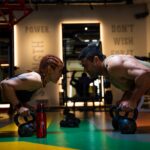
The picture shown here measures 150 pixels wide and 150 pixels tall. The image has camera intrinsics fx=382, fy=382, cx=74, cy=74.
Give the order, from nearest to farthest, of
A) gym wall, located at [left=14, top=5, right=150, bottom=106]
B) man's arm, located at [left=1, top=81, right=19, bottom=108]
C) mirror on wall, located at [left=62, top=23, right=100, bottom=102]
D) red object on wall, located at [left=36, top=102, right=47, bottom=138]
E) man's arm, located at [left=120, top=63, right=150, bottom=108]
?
man's arm, located at [left=120, top=63, right=150, bottom=108]
red object on wall, located at [left=36, top=102, right=47, bottom=138]
man's arm, located at [left=1, top=81, right=19, bottom=108]
gym wall, located at [left=14, top=5, right=150, bottom=106]
mirror on wall, located at [left=62, top=23, right=100, bottom=102]

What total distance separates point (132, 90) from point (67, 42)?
950 centimetres

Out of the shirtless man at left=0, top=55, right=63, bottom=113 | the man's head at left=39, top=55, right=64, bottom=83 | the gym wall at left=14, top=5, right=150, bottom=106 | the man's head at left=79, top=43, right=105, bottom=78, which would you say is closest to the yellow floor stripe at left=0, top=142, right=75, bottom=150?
the shirtless man at left=0, top=55, right=63, bottom=113

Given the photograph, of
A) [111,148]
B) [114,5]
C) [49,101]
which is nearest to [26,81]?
[111,148]

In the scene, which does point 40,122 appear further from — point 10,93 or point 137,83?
point 137,83

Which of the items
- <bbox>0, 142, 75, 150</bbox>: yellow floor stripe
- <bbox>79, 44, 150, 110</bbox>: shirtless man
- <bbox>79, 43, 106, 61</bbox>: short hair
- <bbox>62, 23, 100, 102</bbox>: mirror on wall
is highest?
<bbox>62, 23, 100, 102</bbox>: mirror on wall

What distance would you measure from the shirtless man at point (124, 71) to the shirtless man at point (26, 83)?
1.08 ft

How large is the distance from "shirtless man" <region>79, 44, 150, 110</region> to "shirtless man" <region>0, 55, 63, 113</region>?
1.08 ft

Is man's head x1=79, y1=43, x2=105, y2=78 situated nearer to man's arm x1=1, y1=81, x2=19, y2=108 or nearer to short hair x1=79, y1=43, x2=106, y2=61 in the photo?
short hair x1=79, y1=43, x2=106, y2=61

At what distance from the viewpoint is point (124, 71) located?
3.73 meters

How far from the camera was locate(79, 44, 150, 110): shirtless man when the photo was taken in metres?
3.66

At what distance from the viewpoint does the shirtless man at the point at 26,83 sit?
12.9 ft

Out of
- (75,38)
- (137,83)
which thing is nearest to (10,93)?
(137,83)

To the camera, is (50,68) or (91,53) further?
(50,68)

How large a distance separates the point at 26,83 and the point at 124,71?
3.35 ft
